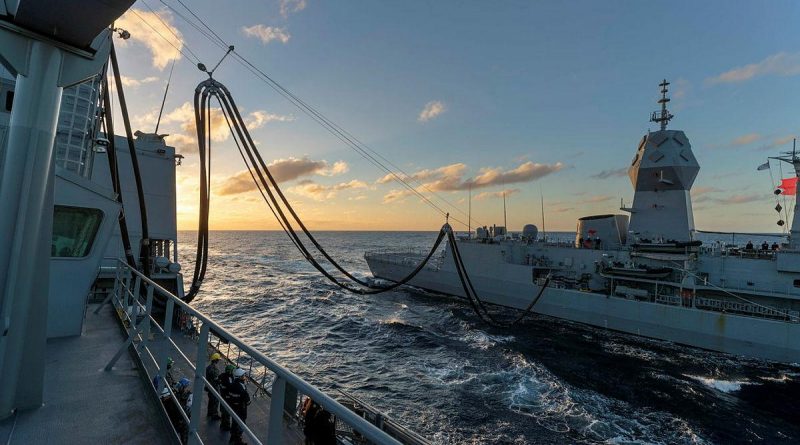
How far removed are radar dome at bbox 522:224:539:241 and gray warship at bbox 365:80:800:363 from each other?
103 mm

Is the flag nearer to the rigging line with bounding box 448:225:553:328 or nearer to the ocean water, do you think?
the ocean water

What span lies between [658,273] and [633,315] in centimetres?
299

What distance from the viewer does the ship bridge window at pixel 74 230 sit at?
6766 millimetres

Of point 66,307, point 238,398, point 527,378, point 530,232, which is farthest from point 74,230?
point 530,232

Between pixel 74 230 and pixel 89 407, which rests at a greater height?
pixel 74 230

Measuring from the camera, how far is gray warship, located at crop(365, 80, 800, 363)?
66.0ft

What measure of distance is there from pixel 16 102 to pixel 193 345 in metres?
12.1

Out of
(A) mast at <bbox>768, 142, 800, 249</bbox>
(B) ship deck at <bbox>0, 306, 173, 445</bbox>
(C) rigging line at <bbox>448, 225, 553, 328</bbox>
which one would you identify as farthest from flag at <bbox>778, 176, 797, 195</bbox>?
(B) ship deck at <bbox>0, 306, 173, 445</bbox>

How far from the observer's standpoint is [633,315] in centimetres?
2291

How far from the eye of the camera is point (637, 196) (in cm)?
2881

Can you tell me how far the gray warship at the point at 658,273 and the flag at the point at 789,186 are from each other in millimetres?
866

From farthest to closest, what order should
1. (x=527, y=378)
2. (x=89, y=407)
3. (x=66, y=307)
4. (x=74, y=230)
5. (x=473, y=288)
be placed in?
(x=473, y=288) < (x=527, y=378) < (x=74, y=230) < (x=66, y=307) < (x=89, y=407)

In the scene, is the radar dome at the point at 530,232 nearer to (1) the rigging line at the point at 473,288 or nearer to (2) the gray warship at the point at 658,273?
(2) the gray warship at the point at 658,273

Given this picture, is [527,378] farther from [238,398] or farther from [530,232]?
[530,232]
